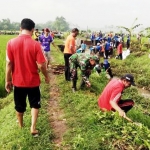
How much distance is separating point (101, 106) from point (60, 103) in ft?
4.69

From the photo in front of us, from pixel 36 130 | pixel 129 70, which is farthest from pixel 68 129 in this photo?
pixel 129 70

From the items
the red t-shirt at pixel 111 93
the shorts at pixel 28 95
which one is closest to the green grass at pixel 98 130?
the red t-shirt at pixel 111 93

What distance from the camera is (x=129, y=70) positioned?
1595cm

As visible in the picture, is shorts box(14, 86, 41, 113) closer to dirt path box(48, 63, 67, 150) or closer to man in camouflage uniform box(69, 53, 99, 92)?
dirt path box(48, 63, 67, 150)

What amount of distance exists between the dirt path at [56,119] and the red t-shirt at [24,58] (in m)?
1.08

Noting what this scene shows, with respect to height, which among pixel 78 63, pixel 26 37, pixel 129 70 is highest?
pixel 26 37

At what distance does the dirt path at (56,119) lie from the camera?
4973 mm

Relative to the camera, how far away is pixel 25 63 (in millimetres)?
4395

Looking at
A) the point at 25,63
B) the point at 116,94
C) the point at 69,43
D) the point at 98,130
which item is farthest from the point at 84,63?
the point at 25,63

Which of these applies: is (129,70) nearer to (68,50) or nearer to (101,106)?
(68,50)

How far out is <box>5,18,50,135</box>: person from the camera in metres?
4.31

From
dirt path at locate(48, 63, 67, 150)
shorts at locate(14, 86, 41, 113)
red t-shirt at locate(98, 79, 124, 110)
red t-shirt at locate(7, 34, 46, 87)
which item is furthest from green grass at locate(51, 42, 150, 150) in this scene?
red t-shirt at locate(7, 34, 46, 87)

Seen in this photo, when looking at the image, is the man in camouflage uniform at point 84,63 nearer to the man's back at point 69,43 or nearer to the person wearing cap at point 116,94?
the man's back at point 69,43

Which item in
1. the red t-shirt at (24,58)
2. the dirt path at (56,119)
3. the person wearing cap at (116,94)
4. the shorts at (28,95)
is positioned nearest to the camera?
the red t-shirt at (24,58)
